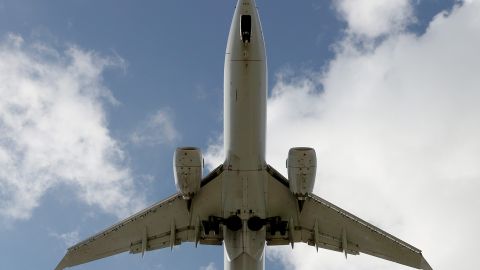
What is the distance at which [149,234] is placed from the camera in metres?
30.3

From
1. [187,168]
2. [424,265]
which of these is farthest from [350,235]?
[187,168]

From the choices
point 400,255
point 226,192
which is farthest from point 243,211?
point 400,255

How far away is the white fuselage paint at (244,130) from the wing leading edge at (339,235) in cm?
252

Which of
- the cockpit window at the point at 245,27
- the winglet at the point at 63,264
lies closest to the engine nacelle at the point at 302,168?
the cockpit window at the point at 245,27

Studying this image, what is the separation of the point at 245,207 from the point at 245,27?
8040 millimetres

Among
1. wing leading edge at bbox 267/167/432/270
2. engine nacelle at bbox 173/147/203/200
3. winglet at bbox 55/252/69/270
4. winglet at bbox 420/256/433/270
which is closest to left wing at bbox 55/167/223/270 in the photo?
winglet at bbox 55/252/69/270

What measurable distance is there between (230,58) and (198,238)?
10.0 m

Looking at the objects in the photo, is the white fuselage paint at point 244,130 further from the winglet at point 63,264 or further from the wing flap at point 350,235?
the winglet at point 63,264

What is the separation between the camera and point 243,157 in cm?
2498

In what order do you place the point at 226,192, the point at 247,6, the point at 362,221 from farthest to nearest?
the point at 362,221 → the point at 226,192 → the point at 247,6

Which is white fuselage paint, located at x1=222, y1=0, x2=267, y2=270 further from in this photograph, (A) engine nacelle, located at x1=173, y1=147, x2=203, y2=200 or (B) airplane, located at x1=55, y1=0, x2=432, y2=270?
(A) engine nacelle, located at x1=173, y1=147, x2=203, y2=200

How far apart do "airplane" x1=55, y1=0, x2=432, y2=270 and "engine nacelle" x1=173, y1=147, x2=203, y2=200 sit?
4cm

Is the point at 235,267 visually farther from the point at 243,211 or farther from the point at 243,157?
the point at 243,157

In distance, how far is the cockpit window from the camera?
23.5 metres
